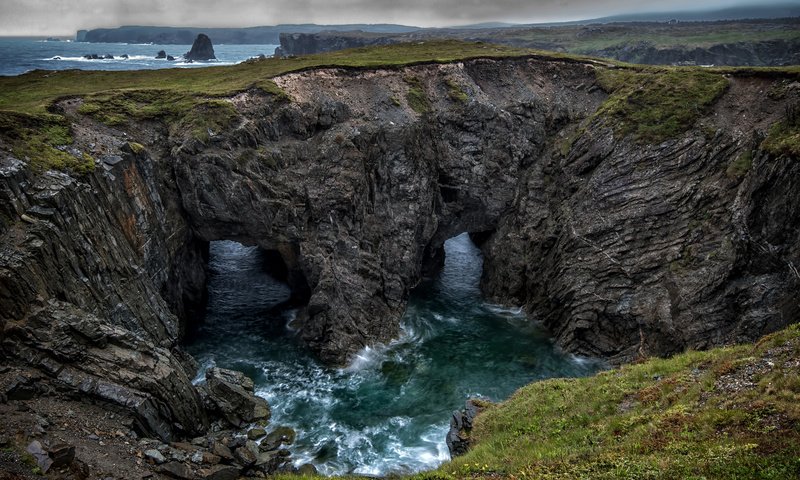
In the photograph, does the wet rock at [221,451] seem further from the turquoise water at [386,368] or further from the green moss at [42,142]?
the green moss at [42,142]

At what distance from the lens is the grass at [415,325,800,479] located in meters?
15.5

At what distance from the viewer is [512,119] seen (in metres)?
57.2

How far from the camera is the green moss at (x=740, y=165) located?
1609 inches

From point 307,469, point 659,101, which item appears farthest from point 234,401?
point 659,101

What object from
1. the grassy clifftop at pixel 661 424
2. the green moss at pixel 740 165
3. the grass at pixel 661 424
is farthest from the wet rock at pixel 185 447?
the green moss at pixel 740 165

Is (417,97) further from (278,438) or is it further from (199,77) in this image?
(278,438)

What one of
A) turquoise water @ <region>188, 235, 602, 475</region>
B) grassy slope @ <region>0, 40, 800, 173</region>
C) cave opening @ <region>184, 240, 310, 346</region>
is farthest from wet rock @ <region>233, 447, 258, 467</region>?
grassy slope @ <region>0, 40, 800, 173</region>

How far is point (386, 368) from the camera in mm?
42031

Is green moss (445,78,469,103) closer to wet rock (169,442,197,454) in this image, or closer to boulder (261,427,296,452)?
boulder (261,427,296,452)

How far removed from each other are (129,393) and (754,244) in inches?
1690

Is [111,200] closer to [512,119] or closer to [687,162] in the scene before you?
[512,119]

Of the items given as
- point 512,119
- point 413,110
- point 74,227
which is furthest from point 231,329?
point 512,119

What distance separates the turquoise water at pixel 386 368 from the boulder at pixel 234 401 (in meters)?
1.54

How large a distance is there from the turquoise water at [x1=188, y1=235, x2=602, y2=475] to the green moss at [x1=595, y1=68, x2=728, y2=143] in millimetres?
22399
